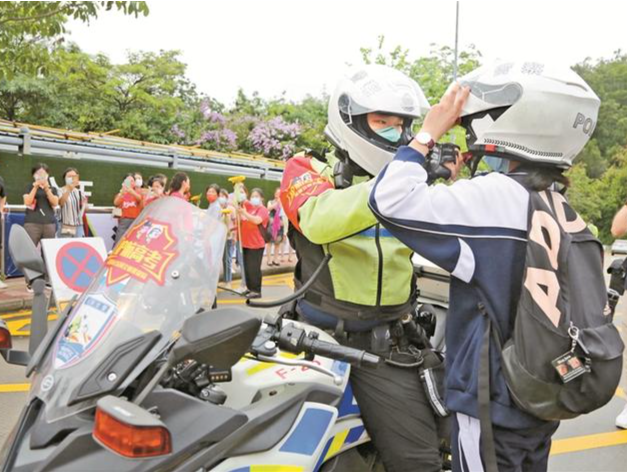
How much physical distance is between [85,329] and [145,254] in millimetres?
260

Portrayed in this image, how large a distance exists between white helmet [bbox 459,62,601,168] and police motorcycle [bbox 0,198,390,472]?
755 mm

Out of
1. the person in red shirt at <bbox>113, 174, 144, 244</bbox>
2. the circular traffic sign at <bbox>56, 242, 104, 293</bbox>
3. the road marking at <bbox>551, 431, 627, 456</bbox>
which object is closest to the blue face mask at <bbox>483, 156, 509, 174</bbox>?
the circular traffic sign at <bbox>56, 242, 104, 293</bbox>

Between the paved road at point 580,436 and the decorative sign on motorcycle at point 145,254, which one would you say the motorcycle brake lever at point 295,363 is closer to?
the decorative sign on motorcycle at point 145,254

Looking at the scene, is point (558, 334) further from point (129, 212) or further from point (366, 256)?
point (129, 212)

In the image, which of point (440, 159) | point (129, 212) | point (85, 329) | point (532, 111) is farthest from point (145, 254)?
point (129, 212)

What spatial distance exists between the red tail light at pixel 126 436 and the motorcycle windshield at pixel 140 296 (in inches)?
5.8

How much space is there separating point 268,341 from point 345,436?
52 centimetres

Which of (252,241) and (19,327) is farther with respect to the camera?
(252,241)

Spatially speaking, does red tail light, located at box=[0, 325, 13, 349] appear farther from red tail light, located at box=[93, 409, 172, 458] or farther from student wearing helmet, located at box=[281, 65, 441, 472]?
student wearing helmet, located at box=[281, 65, 441, 472]

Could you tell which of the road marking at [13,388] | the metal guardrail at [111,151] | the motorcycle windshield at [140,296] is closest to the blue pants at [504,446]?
the motorcycle windshield at [140,296]

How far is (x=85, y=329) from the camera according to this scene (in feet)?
5.22

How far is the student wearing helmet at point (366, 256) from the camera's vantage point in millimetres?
2104

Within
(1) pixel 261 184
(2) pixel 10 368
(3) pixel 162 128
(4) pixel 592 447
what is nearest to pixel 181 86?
(3) pixel 162 128

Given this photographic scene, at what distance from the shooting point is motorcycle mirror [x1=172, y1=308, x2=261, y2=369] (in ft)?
4.53
